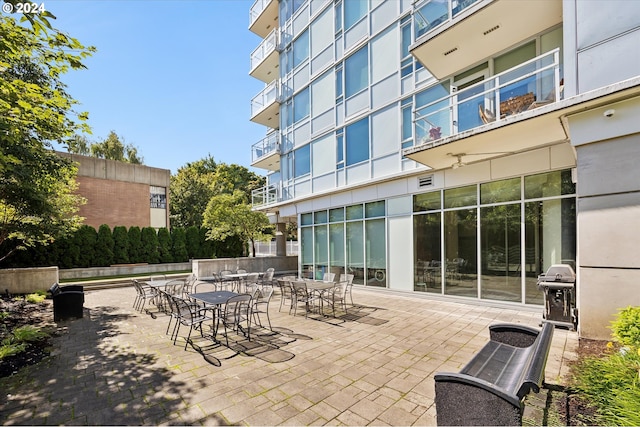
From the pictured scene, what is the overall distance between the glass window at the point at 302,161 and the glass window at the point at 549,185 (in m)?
9.87

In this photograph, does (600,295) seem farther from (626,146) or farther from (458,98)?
(458,98)

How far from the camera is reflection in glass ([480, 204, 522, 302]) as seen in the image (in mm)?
8289

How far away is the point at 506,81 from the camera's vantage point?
303 inches

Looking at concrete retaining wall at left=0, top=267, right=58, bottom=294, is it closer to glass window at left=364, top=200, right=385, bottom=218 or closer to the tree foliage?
glass window at left=364, top=200, right=385, bottom=218

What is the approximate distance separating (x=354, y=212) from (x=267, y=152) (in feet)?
28.3

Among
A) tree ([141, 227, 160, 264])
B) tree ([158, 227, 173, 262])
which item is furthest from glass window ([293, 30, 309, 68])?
tree ([141, 227, 160, 264])

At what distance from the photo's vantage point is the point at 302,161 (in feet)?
53.5

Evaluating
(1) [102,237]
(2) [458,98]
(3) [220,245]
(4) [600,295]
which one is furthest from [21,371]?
(3) [220,245]

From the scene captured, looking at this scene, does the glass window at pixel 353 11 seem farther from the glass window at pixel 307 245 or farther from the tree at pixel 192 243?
the tree at pixel 192 243

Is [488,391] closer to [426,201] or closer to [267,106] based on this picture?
[426,201]

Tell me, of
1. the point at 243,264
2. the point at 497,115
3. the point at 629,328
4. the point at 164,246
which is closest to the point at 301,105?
the point at 243,264

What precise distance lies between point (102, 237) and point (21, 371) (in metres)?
15.8

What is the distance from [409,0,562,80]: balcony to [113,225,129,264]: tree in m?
19.1

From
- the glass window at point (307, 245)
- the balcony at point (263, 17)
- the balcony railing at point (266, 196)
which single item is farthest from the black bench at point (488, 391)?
the balcony at point (263, 17)
